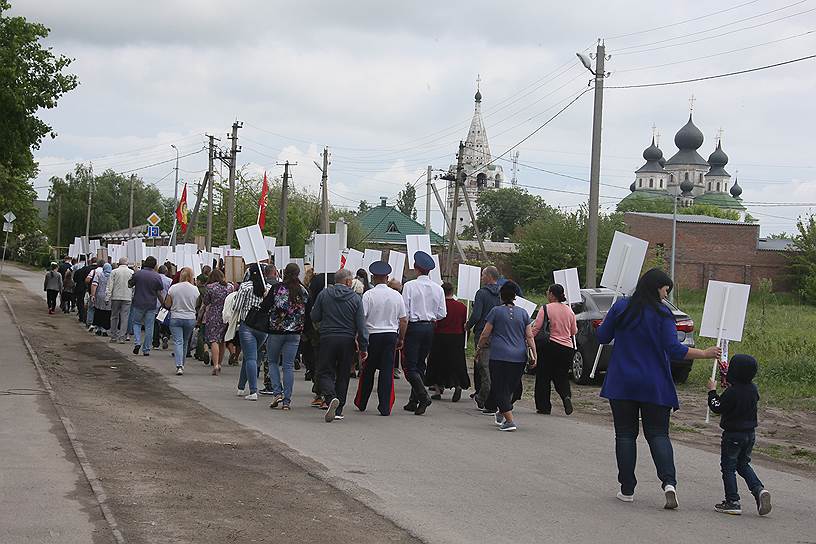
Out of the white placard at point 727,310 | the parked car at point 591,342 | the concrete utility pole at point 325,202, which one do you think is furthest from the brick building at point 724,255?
the white placard at point 727,310

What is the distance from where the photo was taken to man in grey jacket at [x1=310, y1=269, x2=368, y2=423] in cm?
1270

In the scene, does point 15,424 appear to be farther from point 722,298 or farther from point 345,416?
point 722,298

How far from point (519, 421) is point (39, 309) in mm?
27232

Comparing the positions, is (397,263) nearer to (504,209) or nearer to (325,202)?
(325,202)

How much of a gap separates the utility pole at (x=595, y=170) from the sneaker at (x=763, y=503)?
17.7 meters

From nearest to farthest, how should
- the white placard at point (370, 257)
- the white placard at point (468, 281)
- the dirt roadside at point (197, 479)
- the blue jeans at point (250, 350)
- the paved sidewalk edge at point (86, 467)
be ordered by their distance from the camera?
the paved sidewalk edge at point (86, 467), the dirt roadside at point (197, 479), the blue jeans at point (250, 350), the white placard at point (468, 281), the white placard at point (370, 257)

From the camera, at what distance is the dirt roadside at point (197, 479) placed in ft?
22.7

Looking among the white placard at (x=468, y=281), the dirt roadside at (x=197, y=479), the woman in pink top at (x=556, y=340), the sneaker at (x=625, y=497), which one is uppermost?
the white placard at (x=468, y=281)

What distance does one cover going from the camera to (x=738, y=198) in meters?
167

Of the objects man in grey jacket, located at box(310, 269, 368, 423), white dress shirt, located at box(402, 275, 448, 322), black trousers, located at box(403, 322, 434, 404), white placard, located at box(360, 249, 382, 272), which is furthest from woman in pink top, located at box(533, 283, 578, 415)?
white placard, located at box(360, 249, 382, 272)

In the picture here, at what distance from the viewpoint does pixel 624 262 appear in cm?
1496

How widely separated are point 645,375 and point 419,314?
6034 mm

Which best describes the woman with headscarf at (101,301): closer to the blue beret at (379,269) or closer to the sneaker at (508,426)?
the blue beret at (379,269)

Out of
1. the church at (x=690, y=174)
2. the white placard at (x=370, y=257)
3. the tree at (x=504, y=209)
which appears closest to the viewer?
the white placard at (x=370, y=257)
